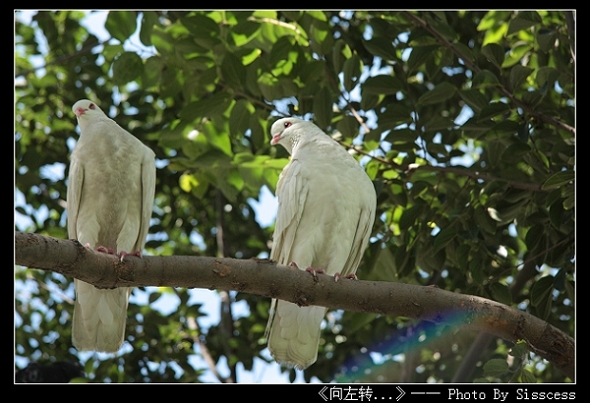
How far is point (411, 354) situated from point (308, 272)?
9.09 ft

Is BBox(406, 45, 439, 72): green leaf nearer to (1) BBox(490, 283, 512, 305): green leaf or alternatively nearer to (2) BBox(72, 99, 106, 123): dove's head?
(1) BBox(490, 283, 512, 305): green leaf

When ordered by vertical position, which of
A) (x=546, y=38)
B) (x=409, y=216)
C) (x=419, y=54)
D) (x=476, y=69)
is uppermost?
(x=546, y=38)

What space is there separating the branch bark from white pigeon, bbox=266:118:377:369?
977 millimetres

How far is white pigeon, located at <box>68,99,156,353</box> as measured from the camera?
17.1 ft

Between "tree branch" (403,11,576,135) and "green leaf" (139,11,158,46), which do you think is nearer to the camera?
"tree branch" (403,11,576,135)

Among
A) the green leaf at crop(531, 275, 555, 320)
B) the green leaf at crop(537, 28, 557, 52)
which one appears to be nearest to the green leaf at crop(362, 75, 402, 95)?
the green leaf at crop(537, 28, 557, 52)

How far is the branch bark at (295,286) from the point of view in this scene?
3.75 m

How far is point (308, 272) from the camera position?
4.26 m

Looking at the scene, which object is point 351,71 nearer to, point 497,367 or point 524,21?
point 524,21

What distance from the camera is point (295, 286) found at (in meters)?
4.16

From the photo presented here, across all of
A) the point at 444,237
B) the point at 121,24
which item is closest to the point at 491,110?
the point at 444,237

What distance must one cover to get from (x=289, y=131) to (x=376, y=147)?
711mm

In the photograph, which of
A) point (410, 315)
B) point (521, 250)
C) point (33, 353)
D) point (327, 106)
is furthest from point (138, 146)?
point (521, 250)

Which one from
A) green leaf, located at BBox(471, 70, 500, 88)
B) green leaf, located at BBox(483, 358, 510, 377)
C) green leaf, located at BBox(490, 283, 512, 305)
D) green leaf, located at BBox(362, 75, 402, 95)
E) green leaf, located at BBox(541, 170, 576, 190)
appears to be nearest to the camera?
green leaf, located at BBox(483, 358, 510, 377)
